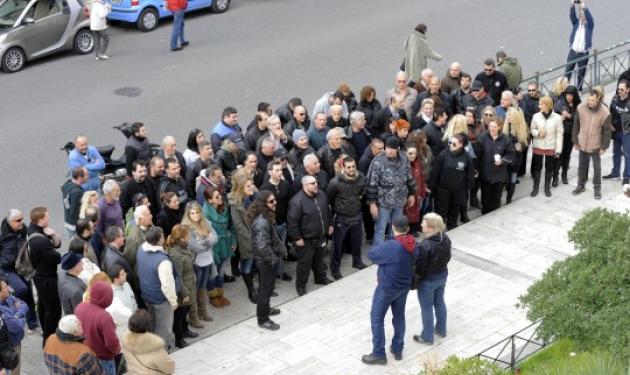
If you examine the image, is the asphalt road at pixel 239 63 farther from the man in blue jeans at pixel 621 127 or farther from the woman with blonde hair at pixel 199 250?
the man in blue jeans at pixel 621 127

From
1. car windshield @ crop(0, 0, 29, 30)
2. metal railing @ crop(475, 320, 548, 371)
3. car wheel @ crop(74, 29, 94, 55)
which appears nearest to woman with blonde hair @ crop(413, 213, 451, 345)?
metal railing @ crop(475, 320, 548, 371)

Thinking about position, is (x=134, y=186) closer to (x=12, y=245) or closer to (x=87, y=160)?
(x=87, y=160)

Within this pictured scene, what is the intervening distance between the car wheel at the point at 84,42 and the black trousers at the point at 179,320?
11.3m

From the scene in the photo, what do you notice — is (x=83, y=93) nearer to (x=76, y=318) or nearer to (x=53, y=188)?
(x=53, y=188)

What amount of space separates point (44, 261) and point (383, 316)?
12.6 ft

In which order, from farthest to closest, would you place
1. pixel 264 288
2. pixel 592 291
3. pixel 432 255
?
pixel 264 288 < pixel 432 255 < pixel 592 291

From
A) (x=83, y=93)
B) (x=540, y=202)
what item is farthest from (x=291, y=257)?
(x=83, y=93)

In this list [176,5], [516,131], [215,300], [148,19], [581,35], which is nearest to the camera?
[215,300]

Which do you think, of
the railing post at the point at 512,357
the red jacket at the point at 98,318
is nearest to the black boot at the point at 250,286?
the red jacket at the point at 98,318

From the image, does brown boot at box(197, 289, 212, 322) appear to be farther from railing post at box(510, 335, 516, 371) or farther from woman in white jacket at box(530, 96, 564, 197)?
woman in white jacket at box(530, 96, 564, 197)

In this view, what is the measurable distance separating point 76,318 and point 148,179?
3.71 m

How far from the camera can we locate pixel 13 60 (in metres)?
21.7

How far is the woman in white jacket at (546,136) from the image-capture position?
16.3 m

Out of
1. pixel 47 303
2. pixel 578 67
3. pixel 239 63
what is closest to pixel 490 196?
pixel 578 67
